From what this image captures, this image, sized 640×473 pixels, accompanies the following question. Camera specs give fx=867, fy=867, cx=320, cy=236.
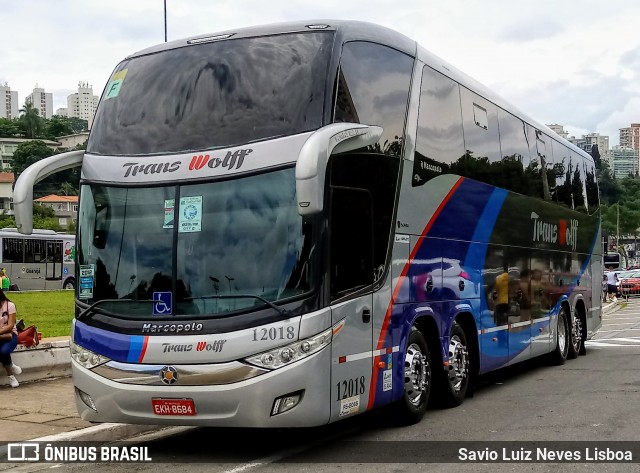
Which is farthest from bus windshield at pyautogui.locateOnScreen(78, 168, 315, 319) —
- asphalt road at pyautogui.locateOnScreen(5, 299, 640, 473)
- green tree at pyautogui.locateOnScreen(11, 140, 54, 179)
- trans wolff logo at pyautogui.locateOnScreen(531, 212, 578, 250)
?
green tree at pyautogui.locateOnScreen(11, 140, 54, 179)

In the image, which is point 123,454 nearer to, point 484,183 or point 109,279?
point 109,279

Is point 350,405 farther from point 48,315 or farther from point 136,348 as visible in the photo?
point 48,315

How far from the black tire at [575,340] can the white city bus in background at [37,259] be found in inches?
1321

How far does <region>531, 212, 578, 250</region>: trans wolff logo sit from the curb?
25.0 ft

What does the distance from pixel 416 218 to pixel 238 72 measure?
264 cm

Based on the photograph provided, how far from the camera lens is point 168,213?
308 inches

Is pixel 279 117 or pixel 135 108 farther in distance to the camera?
pixel 135 108

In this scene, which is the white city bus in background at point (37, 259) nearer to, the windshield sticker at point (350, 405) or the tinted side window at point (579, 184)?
the tinted side window at point (579, 184)

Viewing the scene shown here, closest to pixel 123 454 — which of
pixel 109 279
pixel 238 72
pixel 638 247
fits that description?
pixel 109 279

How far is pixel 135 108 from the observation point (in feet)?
27.7

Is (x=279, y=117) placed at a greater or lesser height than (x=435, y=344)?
greater

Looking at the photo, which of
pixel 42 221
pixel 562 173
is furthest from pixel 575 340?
pixel 42 221

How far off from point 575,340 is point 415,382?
8622 mm

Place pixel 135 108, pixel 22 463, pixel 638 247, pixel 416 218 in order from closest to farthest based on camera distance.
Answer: pixel 22 463, pixel 135 108, pixel 416 218, pixel 638 247
